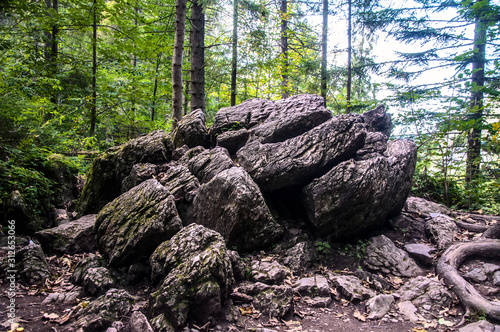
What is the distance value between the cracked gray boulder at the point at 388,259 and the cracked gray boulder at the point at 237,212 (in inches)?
83.7

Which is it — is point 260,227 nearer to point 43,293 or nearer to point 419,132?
point 43,293

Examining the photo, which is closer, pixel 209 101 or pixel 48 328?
pixel 48 328

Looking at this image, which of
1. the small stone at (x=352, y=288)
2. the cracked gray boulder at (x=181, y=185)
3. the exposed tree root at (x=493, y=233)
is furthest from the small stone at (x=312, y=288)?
the exposed tree root at (x=493, y=233)

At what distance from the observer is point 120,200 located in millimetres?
6113

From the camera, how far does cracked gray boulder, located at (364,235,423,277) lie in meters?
5.41

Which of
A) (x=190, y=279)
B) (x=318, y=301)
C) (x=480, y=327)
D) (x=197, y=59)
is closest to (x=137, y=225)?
(x=190, y=279)

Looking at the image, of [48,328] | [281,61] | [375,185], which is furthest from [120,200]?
[281,61]

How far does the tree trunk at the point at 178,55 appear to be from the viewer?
8.73 meters

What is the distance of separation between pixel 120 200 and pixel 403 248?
700 centimetres

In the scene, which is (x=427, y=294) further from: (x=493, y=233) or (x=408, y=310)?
(x=493, y=233)

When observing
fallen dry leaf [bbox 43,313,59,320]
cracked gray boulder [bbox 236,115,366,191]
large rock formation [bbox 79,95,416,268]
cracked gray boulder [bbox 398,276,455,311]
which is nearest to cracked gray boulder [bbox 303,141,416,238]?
large rock formation [bbox 79,95,416,268]

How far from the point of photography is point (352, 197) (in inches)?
231

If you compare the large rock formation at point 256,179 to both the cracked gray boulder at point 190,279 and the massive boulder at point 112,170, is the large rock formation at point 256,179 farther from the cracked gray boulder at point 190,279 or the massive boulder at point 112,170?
the cracked gray boulder at point 190,279

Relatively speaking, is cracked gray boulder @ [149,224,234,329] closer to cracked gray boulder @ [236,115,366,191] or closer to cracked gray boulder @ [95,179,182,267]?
cracked gray boulder @ [95,179,182,267]
